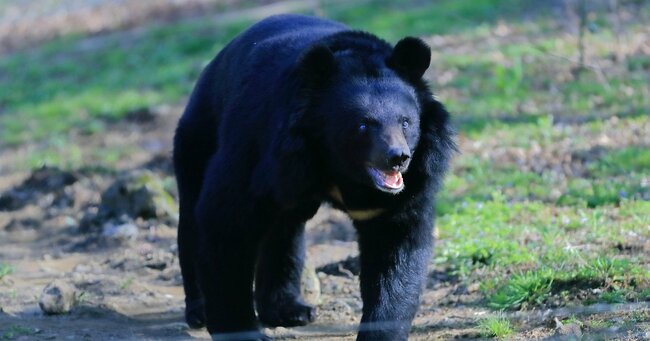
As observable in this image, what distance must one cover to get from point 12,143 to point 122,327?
7.53m

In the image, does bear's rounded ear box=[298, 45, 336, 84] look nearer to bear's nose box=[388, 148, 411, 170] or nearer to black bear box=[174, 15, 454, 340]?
black bear box=[174, 15, 454, 340]

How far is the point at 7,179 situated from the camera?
11.6 m

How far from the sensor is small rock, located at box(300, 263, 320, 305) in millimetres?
6863

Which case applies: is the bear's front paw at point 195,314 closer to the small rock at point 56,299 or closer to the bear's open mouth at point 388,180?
the small rock at point 56,299

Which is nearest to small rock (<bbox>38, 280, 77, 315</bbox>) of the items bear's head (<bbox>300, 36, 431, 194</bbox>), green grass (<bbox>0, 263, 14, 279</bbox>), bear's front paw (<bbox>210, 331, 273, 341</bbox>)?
green grass (<bbox>0, 263, 14, 279</bbox>)

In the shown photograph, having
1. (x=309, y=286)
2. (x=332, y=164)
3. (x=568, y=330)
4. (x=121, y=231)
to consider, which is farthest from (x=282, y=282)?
(x=121, y=231)

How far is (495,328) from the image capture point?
5453 millimetres

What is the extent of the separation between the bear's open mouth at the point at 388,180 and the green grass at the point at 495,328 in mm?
1021

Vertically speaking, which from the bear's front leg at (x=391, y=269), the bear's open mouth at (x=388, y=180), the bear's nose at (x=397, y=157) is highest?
the bear's nose at (x=397, y=157)

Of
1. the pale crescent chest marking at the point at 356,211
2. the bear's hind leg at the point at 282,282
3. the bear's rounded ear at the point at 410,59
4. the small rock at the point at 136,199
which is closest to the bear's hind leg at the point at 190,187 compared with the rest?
the bear's hind leg at the point at 282,282

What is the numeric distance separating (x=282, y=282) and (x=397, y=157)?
199cm

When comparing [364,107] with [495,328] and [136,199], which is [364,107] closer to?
[495,328]

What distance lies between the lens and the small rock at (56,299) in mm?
6496

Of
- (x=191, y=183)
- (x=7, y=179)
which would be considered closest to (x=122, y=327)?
(x=191, y=183)
